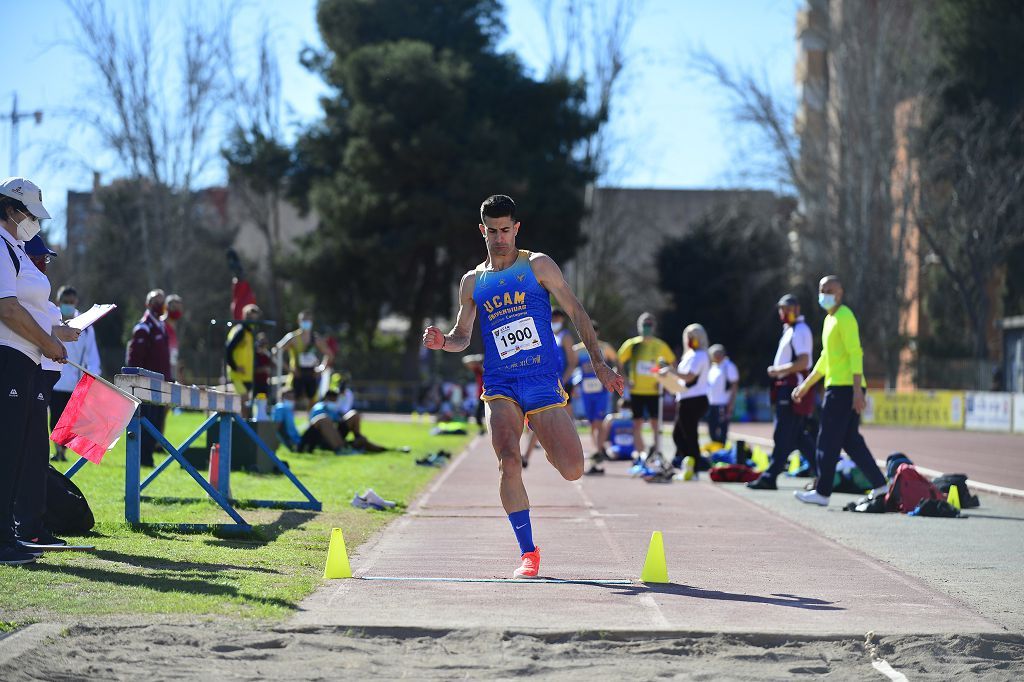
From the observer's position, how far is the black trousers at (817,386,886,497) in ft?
42.3

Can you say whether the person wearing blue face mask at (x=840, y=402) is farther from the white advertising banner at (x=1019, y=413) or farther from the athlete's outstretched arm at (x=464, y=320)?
the white advertising banner at (x=1019, y=413)

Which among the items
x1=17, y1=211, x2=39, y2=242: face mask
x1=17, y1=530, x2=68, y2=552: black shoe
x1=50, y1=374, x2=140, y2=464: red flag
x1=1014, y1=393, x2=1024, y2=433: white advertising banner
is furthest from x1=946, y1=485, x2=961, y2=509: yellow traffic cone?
x1=1014, y1=393, x2=1024, y2=433: white advertising banner

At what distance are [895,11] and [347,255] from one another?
21989 mm

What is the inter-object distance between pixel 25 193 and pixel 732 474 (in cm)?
1071

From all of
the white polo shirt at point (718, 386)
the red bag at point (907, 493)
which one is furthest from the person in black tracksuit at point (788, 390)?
the white polo shirt at point (718, 386)

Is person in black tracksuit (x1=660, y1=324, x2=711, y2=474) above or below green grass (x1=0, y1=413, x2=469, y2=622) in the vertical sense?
above

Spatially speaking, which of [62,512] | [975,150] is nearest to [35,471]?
[62,512]

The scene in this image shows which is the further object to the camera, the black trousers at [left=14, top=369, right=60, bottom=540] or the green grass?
the black trousers at [left=14, top=369, right=60, bottom=540]

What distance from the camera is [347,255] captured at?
52906 mm

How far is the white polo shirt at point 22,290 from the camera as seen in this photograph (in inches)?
302

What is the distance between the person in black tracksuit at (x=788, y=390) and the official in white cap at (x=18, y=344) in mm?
9214

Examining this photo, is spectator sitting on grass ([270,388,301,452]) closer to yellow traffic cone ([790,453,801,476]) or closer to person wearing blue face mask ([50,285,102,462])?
person wearing blue face mask ([50,285,102,462])

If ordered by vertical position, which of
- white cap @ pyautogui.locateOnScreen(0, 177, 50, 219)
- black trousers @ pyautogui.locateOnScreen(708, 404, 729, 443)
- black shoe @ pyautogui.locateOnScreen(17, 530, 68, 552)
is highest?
white cap @ pyautogui.locateOnScreen(0, 177, 50, 219)

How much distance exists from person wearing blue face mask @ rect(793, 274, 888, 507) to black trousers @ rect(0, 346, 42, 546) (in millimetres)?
7598
